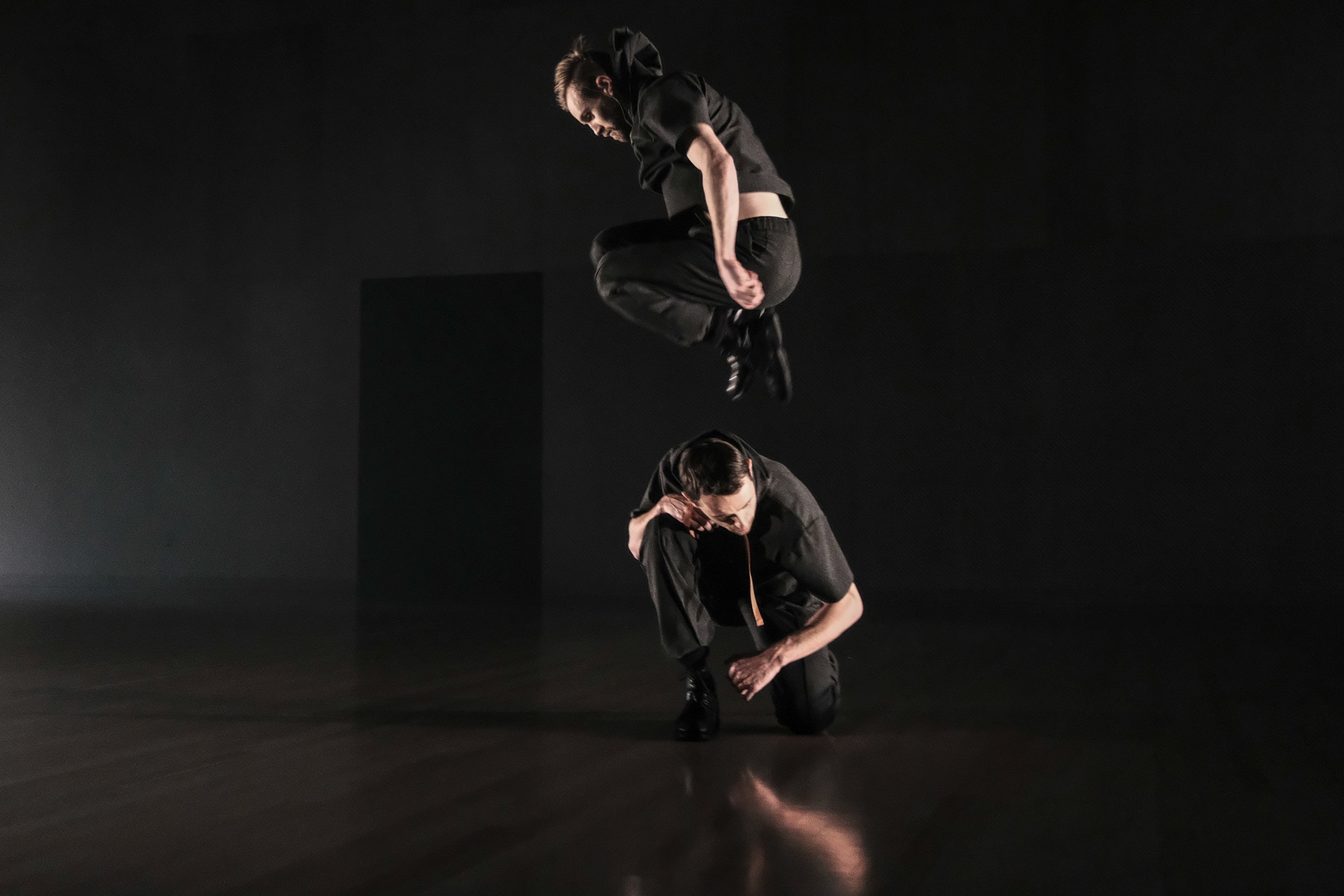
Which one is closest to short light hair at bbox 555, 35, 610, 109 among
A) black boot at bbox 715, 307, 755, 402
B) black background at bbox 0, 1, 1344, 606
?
black boot at bbox 715, 307, 755, 402

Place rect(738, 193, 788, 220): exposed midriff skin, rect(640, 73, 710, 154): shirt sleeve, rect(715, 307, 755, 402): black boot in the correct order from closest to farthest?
rect(640, 73, 710, 154): shirt sleeve < rect(738, 193, 788, 220): exposed midriff skin < rect(715, 307, 755, 402): black boot

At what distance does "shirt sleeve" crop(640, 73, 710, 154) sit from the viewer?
97.4 inches

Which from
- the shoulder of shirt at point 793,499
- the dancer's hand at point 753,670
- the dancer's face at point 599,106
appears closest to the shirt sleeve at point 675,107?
the dancer's face at point 599,106

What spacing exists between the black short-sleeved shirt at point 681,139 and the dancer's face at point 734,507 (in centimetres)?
65

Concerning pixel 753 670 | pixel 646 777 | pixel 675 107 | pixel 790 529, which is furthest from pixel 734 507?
pixel 675 107

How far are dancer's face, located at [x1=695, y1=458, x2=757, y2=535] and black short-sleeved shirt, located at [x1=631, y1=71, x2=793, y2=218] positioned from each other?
2.14 ft

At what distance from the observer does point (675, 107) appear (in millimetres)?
2482

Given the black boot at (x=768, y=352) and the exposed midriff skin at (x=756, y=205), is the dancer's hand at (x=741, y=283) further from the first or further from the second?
the black boot at (x=768, y=352)

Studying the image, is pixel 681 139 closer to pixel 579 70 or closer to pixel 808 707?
pixel 579 70

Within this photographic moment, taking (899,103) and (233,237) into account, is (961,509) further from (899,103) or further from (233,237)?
(233,237)

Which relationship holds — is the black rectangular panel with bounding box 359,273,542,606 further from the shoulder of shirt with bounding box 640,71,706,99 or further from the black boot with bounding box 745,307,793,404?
the shoulder of shirt with bounding box 640,71,706,99

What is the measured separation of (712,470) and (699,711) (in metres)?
0.74

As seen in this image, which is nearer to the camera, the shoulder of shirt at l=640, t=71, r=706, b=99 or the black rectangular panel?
the shoulder of shirt at l=640, t=71, r=706, b=99

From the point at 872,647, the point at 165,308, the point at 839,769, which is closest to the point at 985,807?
the point at 839,769
